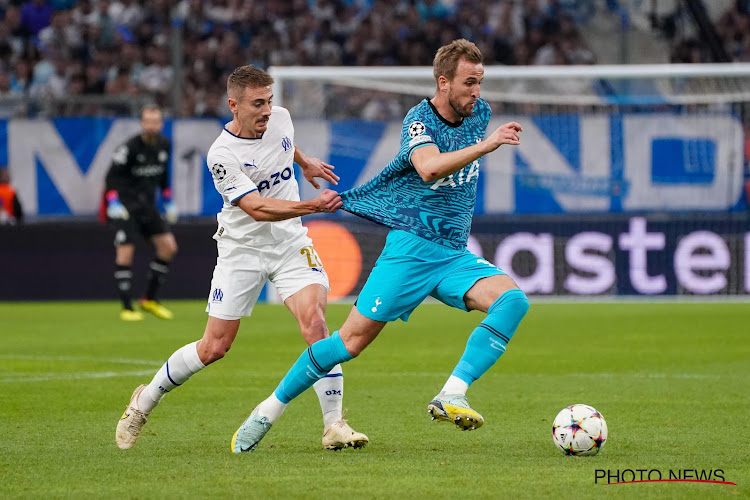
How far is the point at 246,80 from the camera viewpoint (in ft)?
20.2

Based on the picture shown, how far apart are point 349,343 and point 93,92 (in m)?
15.2

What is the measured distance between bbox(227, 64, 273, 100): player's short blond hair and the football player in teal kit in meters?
0.71

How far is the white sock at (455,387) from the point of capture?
219 inches

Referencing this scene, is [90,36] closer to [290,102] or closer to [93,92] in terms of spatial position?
[93,92]

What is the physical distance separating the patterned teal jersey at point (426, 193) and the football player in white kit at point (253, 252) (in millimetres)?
403

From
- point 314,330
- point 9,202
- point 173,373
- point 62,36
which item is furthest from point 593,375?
point 62,36

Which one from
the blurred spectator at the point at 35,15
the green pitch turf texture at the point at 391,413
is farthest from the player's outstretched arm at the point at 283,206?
the blurred spectator at the point at 35,15

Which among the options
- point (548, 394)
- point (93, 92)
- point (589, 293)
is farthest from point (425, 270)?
point (93, 92)

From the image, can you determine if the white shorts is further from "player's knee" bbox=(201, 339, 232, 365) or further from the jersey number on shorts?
"player's knee" bbox=(201, 339, 232, 365)

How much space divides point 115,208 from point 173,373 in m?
8.17

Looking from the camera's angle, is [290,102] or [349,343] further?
[290,102]

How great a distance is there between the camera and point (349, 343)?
5.91 meters

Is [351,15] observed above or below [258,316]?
above

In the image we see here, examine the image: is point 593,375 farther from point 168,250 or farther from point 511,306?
point 168,250
